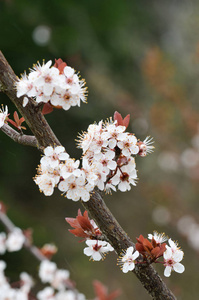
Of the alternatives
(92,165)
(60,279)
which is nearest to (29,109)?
(92,165)

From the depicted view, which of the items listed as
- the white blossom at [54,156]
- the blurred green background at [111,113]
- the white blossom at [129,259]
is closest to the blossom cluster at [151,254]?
the white blossom at [129,259]

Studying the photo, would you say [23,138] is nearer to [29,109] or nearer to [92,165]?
[29,109]

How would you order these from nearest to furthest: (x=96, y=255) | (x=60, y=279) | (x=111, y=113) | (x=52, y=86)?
(x=52, y=86), (x=96, y=255), (x=60, y=279), (x=111, y=113)

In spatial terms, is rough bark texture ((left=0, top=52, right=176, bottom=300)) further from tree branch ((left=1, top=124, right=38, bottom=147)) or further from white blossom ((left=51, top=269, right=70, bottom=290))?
white blossom ((left=51, top=269, right=70, bottom=290))

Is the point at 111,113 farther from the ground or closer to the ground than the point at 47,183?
farther from the ground

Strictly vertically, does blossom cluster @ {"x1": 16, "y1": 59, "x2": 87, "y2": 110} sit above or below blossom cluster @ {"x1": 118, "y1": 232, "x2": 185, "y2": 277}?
above

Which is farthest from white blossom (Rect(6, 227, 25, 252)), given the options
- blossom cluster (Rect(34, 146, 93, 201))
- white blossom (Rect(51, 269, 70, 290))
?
blossom cluster (Rect(34, 146, 93, 201))
